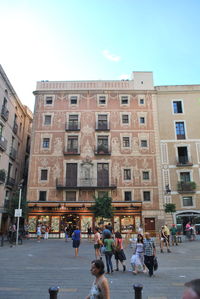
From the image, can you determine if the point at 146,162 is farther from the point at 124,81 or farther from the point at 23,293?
the point at 23,293

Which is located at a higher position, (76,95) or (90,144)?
(76,95)

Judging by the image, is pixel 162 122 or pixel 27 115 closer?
pixel 162 122

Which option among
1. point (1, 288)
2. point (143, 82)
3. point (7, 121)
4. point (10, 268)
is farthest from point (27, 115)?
point (1, 288)

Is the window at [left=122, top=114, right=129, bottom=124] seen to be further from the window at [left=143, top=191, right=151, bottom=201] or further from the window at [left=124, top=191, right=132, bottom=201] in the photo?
the window at [left=143, top=191, right=151, bottom=201]

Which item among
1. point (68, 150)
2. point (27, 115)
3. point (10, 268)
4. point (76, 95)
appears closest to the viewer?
point (10, 268)

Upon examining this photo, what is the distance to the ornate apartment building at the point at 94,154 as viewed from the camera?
2598 cm

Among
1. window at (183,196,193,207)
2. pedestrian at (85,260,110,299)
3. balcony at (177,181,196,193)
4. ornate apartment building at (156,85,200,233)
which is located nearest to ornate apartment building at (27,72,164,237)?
ornate apartment building at (156,85,200,233)

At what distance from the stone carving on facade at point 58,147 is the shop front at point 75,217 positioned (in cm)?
620

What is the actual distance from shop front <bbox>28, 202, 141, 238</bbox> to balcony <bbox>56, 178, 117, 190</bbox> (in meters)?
1.83

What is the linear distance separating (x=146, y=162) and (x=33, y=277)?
21877mm

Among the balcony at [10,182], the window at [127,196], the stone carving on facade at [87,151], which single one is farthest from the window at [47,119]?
the window at [127,196]

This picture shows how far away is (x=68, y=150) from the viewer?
1110 inches

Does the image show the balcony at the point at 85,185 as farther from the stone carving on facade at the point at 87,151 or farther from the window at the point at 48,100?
the window at the point at 48,100

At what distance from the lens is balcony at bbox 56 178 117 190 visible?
26.3 metres
